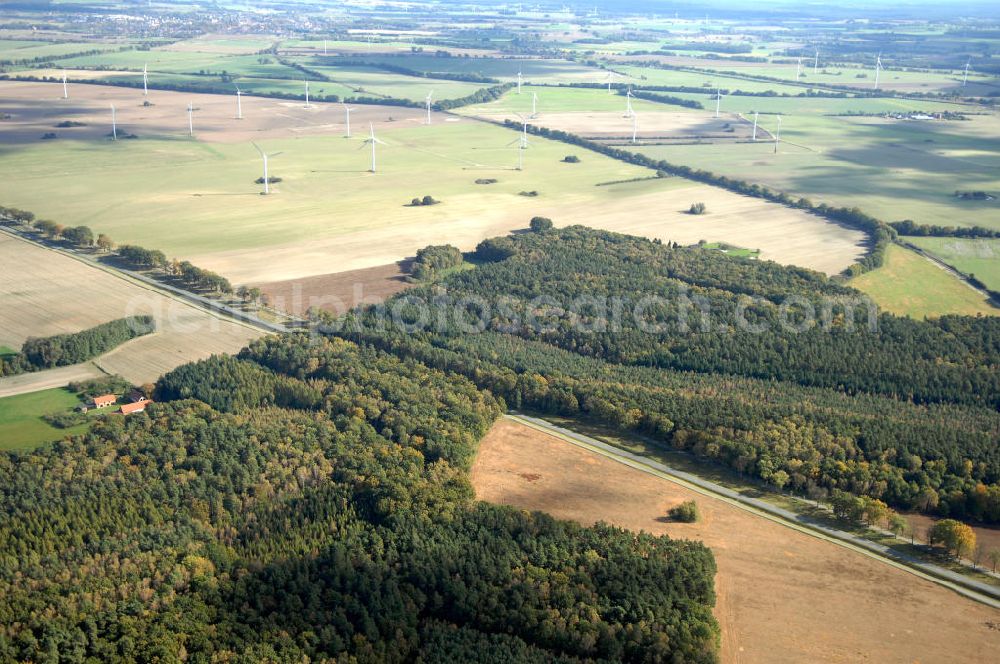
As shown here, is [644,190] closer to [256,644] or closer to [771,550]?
[771,550]

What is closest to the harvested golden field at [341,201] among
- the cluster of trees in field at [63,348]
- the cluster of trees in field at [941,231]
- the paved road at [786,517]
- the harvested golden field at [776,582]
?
the cluster of trees in field at [941,231]

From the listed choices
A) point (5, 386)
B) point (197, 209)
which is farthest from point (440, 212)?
point (5, 386)

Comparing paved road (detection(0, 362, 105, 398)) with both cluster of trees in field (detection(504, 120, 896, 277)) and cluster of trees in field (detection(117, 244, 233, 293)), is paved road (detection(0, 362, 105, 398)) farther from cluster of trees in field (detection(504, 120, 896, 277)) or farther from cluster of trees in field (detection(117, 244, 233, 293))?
cluster of trees in field (detection(504, 120, 896, 277))

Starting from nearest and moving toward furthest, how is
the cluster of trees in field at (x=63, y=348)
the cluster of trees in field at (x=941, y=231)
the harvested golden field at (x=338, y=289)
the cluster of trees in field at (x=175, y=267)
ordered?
the cluster of trees in field at (x=63, y=348) → the harvested golden field at (x=338, y=289) → the cluster of trees in field at (x=175, y=267) → the cluster of trees in field at (x=941, y=231)

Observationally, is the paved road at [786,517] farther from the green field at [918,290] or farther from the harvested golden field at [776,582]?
the green field at [918,290]

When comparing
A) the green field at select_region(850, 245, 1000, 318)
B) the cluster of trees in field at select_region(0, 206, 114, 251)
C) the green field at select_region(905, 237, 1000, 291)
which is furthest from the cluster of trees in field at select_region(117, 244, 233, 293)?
the green field at select_region(905, 237, 1000, 291)

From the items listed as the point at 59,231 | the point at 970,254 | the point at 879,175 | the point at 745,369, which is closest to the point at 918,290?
the point at 970,254
